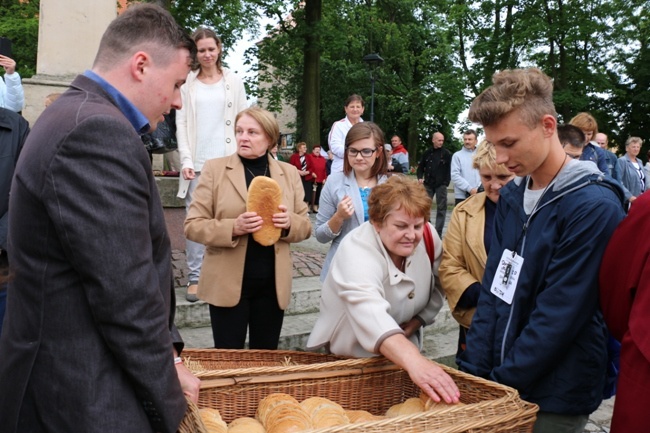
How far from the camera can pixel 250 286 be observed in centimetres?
338

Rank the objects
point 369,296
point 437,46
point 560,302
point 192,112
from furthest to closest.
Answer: point 437,46 → point 192,112 → point 369,296 → point 560,302

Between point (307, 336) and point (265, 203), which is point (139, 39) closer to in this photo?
point (265, 203)

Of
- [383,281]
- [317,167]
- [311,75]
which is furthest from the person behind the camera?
[311,75]

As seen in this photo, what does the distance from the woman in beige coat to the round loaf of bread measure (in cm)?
91

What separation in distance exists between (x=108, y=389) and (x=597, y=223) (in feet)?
4.79

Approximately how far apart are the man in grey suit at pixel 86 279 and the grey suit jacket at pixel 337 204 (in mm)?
2284

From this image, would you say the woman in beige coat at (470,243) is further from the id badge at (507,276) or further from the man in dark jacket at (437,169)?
the man in dark jacket at (437,169)

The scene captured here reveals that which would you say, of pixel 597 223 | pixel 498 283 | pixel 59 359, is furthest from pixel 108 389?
pixel 597 223

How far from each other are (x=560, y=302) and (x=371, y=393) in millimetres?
868

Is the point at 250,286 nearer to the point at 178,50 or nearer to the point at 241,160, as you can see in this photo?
the point at 241,160

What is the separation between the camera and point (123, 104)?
4.96 ft

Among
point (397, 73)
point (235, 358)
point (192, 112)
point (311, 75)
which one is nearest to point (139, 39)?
point (235, 358)

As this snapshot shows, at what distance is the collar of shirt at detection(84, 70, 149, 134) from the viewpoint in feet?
4.92

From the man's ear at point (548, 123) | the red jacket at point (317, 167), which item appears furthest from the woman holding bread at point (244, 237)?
the red jacket at point (317, 167)
